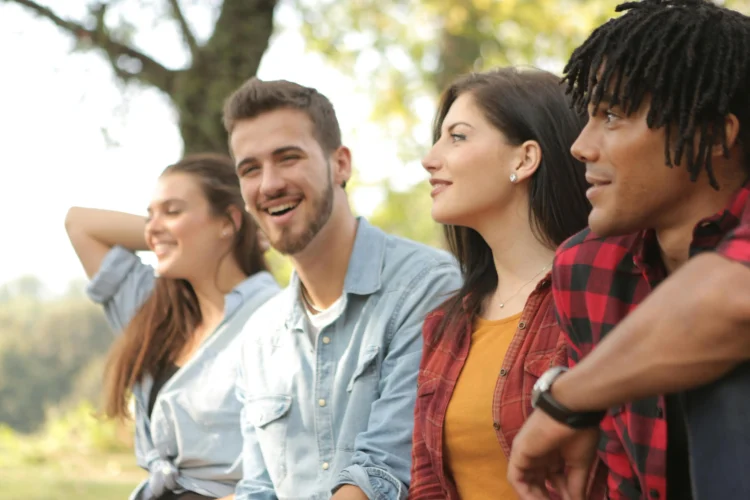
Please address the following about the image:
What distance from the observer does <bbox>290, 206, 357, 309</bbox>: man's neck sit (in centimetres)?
335

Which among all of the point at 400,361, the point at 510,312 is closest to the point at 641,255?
the point at 510,312

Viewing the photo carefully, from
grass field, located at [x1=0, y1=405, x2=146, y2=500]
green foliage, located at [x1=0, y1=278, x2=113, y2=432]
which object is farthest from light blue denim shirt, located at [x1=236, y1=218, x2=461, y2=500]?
green foliage, located at [x1=0, y1=278, x2=113, y2=432]

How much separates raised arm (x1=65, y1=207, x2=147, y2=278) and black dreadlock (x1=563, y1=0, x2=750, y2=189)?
118 inches

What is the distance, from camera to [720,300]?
1.48 meters

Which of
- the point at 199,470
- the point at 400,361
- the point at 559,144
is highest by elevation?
the point at 559,144

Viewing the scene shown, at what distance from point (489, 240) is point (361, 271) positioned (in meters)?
0.68

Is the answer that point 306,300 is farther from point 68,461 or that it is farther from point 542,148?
point 68,461

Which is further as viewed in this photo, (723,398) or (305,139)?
(305,139)

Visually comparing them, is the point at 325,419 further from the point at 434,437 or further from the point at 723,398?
the point at 723,398

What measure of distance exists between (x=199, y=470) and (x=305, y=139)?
1.32 m

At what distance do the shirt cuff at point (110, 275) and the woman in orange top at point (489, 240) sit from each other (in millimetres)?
2075

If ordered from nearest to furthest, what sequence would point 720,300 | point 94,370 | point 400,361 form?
point 720,300 → point 400,361 → point 94,370

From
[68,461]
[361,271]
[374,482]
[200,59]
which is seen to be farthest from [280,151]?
[68,461]

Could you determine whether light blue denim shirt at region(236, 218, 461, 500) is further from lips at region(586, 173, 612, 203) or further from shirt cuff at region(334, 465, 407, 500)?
lips at region(586, 173, 612, 203)
